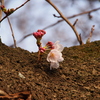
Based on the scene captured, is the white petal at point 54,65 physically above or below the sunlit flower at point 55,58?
below

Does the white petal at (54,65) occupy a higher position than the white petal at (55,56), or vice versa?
the white petal at (55,56)

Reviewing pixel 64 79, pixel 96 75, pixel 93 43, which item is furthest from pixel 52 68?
pixel 93 43

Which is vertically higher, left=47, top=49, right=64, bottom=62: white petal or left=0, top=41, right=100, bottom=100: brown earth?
left=47, top=49, right=64, bottom=62: white petal

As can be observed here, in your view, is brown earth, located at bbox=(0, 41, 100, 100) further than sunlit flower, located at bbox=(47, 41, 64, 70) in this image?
No

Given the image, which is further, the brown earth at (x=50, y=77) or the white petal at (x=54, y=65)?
the white petal at (x=54, y=65)

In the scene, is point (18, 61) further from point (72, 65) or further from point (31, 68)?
point (72, 65)

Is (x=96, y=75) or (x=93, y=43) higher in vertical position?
(x=93, y=43)

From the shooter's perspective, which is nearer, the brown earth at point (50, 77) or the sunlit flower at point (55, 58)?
the brown earth at point (50, 77)

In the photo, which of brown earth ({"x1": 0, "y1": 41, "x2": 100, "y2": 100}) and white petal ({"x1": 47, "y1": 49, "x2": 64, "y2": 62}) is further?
white petal ({"x1": 47, "y1": 49, "x2": 64, "y2": 62})
